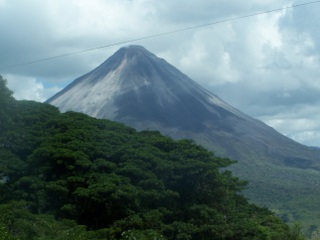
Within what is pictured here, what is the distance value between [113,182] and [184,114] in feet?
452

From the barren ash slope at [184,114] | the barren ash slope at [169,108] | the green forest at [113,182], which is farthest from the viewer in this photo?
the barren ash slope at [169,108]

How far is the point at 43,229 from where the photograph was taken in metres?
16.1

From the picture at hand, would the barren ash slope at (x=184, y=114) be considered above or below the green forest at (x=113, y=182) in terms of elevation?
above

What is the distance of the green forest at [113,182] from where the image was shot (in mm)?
20578

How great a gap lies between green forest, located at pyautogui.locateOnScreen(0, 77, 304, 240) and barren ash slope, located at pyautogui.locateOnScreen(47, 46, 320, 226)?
8214 cm

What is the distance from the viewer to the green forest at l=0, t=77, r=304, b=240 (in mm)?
20578

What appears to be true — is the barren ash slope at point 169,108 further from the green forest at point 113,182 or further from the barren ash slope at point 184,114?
the green forest at point 113,182

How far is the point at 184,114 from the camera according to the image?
6250 inches

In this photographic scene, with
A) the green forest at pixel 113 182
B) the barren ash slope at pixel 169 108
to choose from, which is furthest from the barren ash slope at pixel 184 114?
the green forest at pixel 113 182

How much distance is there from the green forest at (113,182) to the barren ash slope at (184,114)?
82145 mm

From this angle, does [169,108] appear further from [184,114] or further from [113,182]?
[113,182]

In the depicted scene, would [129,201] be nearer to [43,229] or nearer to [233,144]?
[43,229]

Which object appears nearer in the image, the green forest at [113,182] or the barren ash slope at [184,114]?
the green forest at [113,182]

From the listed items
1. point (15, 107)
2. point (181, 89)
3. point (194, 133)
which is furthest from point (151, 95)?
point (15, 107)
